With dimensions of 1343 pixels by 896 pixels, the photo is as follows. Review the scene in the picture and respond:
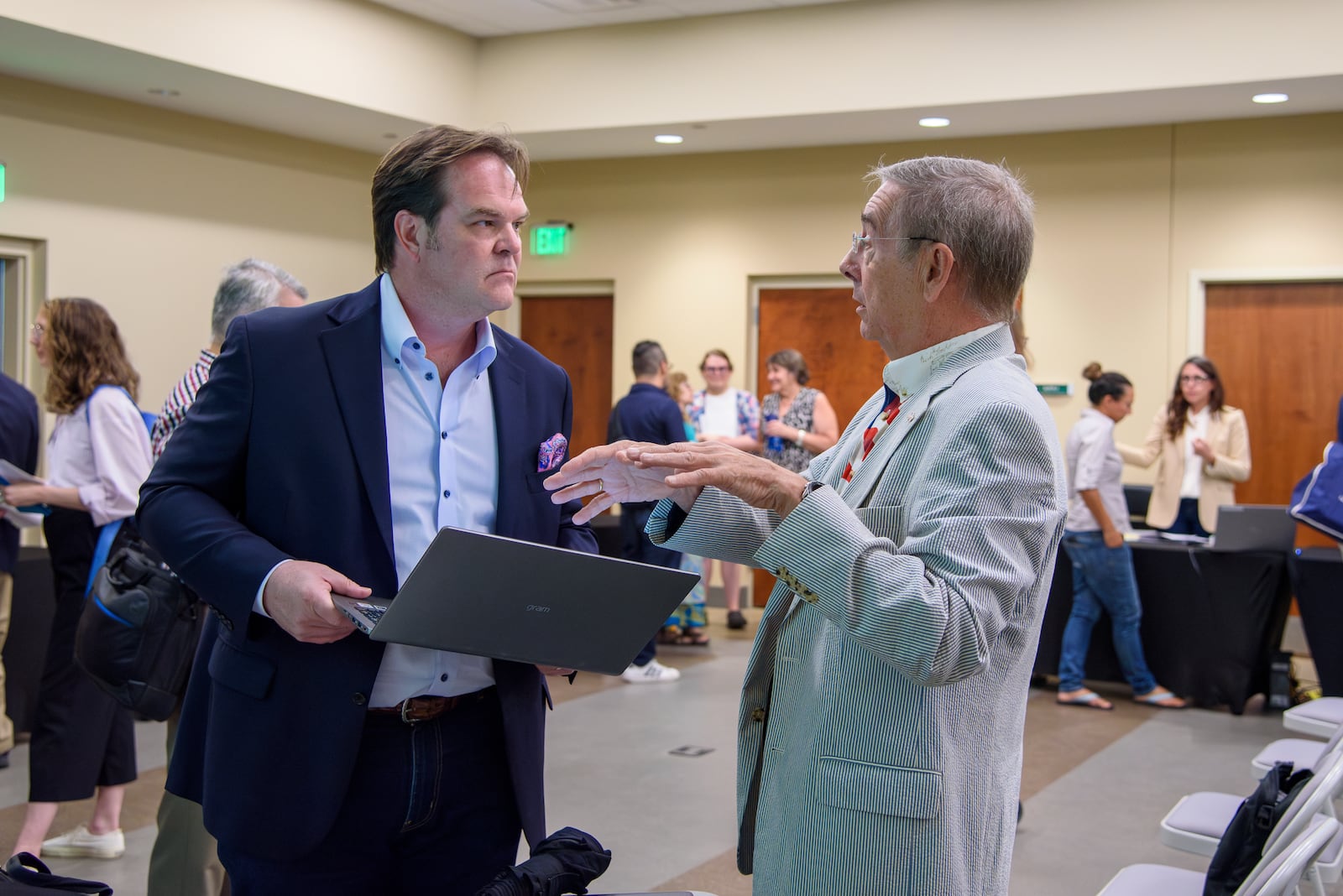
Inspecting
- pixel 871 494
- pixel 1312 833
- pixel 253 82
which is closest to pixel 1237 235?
pixel 253 82

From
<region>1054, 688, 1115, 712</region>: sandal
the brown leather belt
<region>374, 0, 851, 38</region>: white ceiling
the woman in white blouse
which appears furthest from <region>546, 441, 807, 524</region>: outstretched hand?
<region>374, 0, 851, 38</region>: white ceiling

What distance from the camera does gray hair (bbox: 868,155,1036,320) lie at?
1.56 metres

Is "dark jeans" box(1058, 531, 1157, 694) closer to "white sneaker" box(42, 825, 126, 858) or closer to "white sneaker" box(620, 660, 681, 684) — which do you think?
"white sneaker" box(620, 660, 681, 684)

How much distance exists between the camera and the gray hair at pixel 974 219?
1558mm

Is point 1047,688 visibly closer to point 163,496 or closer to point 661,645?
point 661,645

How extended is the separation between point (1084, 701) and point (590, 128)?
4775mm

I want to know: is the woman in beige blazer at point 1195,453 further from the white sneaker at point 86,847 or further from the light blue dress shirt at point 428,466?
the light blue dress shirt at point 428,466

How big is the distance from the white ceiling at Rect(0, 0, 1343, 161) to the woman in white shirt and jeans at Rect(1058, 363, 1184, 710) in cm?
215

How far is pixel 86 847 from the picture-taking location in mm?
3775

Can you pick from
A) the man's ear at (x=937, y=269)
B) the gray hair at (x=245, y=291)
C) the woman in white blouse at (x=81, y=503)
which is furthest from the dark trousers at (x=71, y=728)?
the man's ear at (x=937, y=269)

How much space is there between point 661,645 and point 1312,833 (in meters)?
5.80

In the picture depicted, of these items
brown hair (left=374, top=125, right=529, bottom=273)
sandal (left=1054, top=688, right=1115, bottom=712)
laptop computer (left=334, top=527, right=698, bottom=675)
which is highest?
brown hair (left=374, top=125, right=529, bottom=273)

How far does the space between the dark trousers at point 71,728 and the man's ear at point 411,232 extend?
235 centimetres

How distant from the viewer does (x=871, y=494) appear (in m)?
1.57
